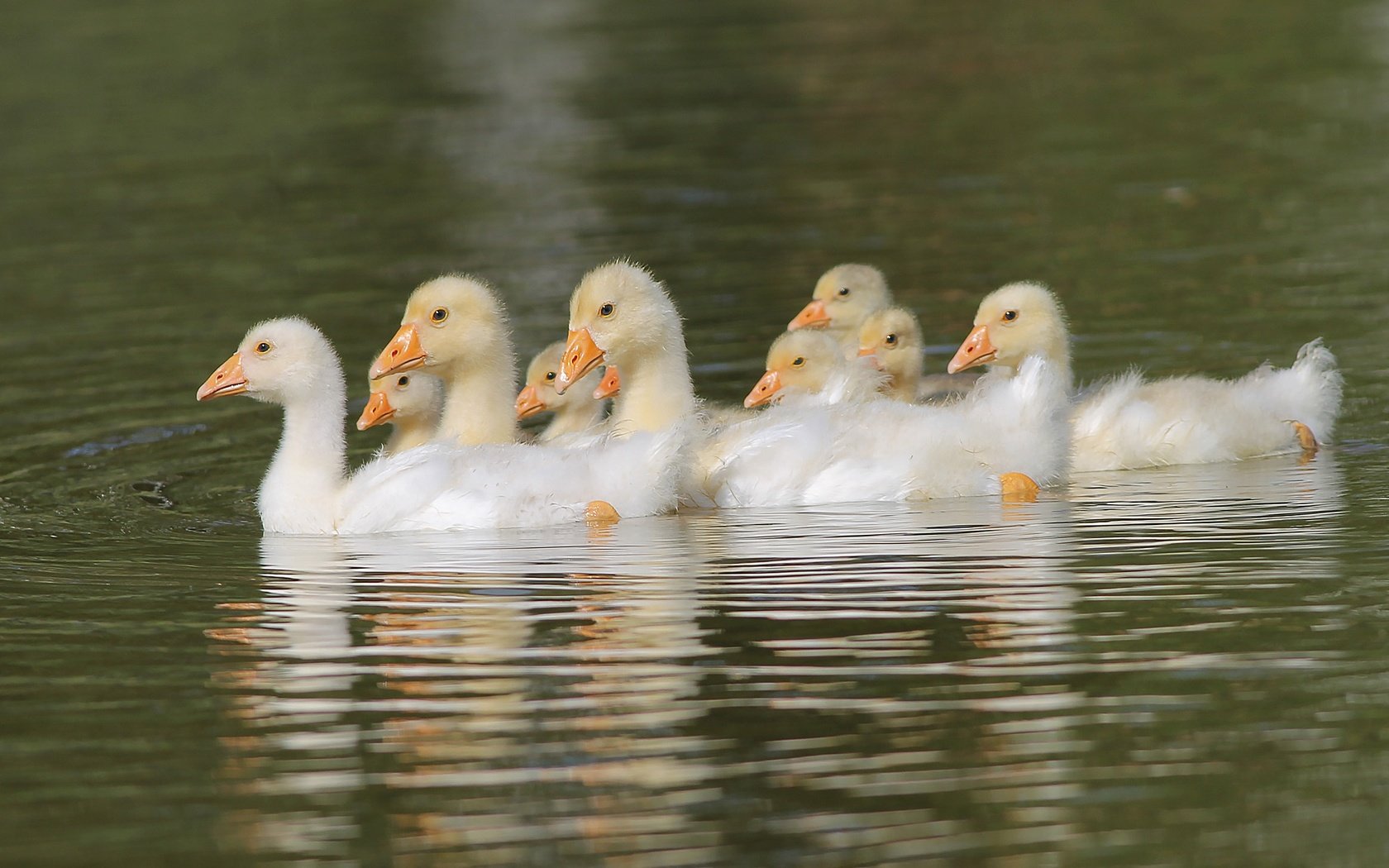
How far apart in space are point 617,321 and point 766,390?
Result: 1147 millimetres

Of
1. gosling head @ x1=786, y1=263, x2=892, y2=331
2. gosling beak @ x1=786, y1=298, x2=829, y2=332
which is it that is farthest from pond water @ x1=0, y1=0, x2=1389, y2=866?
gosling head @ x1=786, y1=263, x2=892, y2=331

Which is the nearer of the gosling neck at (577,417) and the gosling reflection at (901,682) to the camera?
the gosling reflection at (901,682)

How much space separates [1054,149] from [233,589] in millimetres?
15418

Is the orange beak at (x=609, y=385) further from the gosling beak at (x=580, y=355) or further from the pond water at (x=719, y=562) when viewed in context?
the pond water at (x=719, y=562)

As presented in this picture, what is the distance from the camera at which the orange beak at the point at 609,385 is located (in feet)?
40.7

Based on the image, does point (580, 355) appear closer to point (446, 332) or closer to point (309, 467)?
point (446, 332)

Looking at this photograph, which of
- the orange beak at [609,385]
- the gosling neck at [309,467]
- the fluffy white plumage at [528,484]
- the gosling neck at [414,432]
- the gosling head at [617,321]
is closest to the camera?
the fluffy white plumage at [528,484]

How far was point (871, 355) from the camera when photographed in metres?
12.9

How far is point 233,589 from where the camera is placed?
982 centimetres

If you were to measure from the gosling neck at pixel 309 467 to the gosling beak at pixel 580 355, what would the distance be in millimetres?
1203

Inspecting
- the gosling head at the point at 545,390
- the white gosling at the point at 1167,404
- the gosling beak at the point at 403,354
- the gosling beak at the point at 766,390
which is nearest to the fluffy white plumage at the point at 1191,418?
the white gosling at the point at 1167,404

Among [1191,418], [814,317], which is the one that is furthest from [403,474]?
[814,317]

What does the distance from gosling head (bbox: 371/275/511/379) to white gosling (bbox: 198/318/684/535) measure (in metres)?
0.46

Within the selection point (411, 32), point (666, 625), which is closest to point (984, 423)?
point (666, 625)
